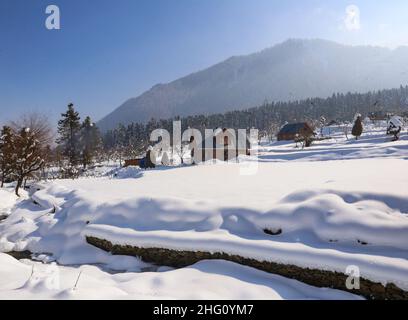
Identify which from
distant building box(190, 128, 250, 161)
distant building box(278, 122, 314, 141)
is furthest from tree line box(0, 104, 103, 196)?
distant building box(278, 122, 314, 141)

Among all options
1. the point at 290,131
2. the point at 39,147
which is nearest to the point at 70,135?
the point at 39,147

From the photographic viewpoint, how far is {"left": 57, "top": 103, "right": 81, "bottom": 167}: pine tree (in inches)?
2018

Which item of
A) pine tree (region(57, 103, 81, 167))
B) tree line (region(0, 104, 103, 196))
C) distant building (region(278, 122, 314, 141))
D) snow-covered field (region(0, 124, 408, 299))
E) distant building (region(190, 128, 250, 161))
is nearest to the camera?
snow-covered field (region(0, 124, 408, 299))

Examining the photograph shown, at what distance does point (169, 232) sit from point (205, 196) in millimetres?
2369

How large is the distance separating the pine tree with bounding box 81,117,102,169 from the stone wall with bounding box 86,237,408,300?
1914 inches

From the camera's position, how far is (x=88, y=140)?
200 ft

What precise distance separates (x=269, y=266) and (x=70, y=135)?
168ft

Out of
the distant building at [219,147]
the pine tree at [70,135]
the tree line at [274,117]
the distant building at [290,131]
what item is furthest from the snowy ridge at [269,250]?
the tree line at [274,117]

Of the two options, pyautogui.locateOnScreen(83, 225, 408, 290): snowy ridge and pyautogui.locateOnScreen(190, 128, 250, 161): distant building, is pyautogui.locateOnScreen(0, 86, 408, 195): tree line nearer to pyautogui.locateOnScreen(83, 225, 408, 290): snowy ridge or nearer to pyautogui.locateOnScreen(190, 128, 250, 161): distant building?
pyautogui.locateOnScreen(190, 128, 250, 161): distant building

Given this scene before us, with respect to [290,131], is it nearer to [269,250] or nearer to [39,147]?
[39,147]

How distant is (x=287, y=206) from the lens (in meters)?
8.29
